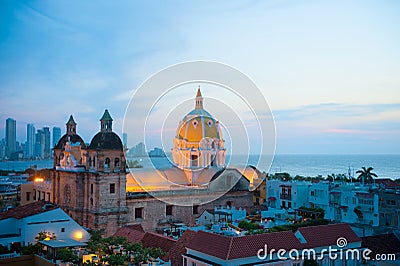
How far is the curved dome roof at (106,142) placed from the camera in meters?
38.2

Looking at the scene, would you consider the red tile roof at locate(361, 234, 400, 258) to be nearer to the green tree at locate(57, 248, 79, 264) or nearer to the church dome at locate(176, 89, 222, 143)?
the green tree at locate(57, 248, 79, 264)

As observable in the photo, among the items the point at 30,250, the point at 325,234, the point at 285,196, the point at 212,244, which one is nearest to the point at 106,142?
the point at 30,250

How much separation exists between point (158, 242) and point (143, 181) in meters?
16.6

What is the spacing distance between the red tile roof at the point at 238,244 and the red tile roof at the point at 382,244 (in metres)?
6.74

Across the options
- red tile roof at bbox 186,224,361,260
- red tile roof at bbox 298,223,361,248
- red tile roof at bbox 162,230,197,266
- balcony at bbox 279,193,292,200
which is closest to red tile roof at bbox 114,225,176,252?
red tile roof at bbox 162,230,197,266

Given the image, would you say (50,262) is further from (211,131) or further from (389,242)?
(211,131)

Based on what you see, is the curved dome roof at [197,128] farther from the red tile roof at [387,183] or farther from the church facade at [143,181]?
the red tile roof at [387,183]

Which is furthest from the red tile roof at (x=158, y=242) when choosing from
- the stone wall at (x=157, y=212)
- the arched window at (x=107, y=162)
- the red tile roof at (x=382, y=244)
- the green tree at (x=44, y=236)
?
the red tile roof at (x=382, y=244)

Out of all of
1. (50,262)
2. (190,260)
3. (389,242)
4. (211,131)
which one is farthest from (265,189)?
(50,262)

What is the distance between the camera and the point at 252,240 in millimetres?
22641

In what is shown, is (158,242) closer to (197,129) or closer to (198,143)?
(198,143)

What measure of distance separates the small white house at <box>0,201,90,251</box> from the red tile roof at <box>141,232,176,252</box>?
414 cm

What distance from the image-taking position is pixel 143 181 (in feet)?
→ 149

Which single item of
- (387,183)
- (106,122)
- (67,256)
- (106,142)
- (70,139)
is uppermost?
(106,122)
